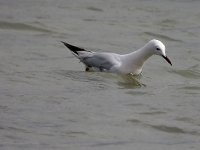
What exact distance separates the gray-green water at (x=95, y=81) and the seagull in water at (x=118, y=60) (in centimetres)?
13

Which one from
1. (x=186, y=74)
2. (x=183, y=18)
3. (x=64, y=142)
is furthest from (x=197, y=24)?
(x=64, y=142)

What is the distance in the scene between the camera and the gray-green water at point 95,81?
308 inches

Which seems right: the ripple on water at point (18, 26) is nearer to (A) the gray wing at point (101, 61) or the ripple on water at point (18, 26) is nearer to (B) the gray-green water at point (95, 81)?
(B) the gray-green water at point (95, 81)

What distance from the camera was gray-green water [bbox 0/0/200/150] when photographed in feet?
25.6

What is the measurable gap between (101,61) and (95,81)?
20.5 inches

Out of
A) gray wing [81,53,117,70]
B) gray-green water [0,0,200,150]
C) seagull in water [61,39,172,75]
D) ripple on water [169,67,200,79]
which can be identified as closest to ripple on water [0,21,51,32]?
gray-green water [0,0,200,150]

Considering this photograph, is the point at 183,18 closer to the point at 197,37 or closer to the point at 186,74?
the point at 197,37

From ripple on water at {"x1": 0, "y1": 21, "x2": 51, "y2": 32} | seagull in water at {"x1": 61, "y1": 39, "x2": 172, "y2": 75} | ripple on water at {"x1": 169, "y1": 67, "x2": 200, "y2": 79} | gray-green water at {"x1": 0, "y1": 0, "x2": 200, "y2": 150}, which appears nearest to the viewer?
gray-green water at {"x1": 0, "y1": 0, "x2": 200, "y2": 150}

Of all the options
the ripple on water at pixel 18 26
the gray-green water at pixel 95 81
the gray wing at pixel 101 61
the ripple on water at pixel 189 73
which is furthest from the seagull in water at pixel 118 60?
the ripple on water at pixel 18 26

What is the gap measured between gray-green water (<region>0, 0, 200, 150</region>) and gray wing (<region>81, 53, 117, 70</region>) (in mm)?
151

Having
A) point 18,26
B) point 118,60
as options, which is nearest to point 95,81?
point 118,60

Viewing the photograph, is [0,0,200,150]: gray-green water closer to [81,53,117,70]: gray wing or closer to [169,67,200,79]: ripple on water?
[169,67,200,79]: ripple on water

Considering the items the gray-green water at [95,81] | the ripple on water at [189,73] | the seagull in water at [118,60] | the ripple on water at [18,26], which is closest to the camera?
the gray-green water at [95,81]

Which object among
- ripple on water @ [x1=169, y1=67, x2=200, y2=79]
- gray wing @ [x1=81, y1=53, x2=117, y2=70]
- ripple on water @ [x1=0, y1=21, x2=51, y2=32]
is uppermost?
gray wing @ [x1=81, y1=53, x2=117, y2=70]
